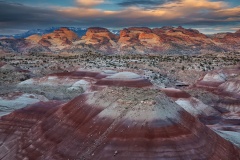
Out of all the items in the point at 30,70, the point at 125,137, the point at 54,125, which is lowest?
the point at 30,70

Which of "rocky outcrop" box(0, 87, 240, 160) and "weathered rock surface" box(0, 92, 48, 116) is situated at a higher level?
"rocky outcrop" box(0, 87, 240, 160)

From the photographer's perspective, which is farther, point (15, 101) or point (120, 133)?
point (15, 101)

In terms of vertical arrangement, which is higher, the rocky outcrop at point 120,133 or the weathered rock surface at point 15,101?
the rocky outcrop at point 120,133

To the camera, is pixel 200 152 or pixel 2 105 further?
pixel 2 105

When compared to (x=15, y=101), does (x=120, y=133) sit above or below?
above

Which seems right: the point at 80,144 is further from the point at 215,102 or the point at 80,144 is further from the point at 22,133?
the point at 215,102

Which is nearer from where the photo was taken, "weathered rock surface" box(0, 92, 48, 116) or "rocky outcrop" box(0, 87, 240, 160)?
"rocky outcrop" box(0, 87, 240, 160)

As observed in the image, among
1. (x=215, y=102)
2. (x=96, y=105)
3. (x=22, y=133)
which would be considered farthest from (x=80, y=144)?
(x=215, y=102)

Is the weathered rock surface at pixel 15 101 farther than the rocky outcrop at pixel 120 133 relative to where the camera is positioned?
Yes
